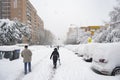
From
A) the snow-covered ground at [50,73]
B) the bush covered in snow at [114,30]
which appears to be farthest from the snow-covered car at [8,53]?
the bush covered in snow at [114,30]

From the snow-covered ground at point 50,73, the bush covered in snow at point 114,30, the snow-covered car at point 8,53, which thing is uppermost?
the bush covered in snow at point 114,30

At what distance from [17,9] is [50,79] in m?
81.3

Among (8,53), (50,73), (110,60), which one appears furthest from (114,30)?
(50,73)

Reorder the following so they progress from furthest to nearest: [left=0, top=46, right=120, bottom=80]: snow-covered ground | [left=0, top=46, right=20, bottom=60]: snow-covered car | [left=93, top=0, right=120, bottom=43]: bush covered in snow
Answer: [left=93, top=0, right=120, bottom=43]: bush covered in snow → [left=0, top=46, right=20, bottom=60]: snow-covered car → [left=0, top=46, right=120, bottom=80]: snow-covered ground

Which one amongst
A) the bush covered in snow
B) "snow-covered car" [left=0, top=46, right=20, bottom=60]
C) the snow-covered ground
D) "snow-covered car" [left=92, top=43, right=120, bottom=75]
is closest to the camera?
the snow-covered ground

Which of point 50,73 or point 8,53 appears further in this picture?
point 8,53

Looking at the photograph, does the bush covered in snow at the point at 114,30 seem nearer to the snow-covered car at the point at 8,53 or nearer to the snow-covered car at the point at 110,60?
the snow-covered car at the point at 8,53

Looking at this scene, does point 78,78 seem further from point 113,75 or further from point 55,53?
point 55,53

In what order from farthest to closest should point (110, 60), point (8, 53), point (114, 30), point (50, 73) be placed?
point (114, 30) < point (8, 53) < point (50, 73) < point (110, 60)

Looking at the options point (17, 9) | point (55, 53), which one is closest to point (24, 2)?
point (17, 9)

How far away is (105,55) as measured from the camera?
9.16 m

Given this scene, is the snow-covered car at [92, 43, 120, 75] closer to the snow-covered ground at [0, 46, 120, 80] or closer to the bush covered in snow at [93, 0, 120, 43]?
the snow-covered ground at [0, 46, 120, 80]

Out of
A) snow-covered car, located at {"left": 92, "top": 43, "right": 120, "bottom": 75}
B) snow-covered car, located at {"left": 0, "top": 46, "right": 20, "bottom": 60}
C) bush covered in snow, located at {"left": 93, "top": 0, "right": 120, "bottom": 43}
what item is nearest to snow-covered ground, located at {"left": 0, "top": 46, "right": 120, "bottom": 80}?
snow-covered car, located at {"left": 92, "top": 43, "right": 120, "bottom": 75}

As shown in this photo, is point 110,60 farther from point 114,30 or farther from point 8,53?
point 114,30
